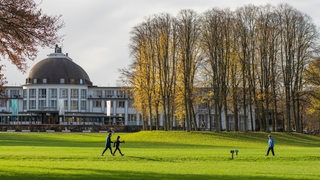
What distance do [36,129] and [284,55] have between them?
52.1 meters

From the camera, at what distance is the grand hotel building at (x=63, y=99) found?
13125 centimetres

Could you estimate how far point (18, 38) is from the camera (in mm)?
25188

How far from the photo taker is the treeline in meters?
73.1

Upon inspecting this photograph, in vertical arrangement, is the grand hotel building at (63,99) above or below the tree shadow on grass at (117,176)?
above

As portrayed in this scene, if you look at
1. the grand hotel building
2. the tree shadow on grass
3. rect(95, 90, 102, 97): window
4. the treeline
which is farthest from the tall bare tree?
rect(95, 90, 102, 97): window

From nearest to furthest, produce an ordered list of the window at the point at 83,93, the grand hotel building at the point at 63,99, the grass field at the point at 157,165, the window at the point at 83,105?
the grass field at the point at 157,165 → the grand hotel building at the point at 63,99 → the window at the point at 83,105 → the window at the point at 83,93

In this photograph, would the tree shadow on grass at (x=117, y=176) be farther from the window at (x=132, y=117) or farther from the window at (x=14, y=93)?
the window at (x=14, y=93)

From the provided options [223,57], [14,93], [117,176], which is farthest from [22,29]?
[14,93]

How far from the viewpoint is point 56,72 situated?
13425 centimetres

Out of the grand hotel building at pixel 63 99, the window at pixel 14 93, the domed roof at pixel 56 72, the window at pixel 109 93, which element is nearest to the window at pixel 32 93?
the grand hotel building at pixel 63 99

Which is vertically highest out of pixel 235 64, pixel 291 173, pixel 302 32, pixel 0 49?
pixel 302 32

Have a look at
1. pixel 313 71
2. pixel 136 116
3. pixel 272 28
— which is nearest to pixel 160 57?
pixel 272 28

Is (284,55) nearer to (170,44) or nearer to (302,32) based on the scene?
(302,32)

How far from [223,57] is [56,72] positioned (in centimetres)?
7030
